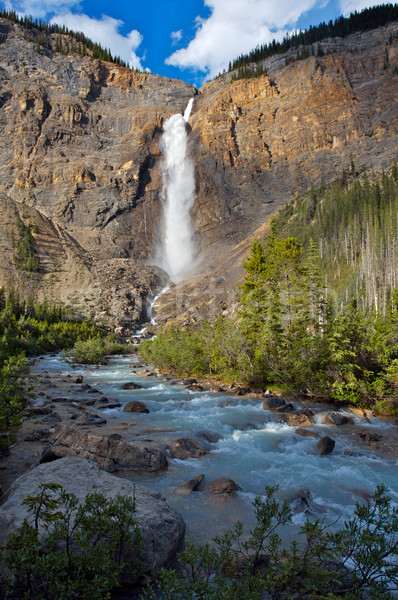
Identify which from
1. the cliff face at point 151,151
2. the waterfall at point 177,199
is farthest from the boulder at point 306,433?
the waterfall at point 177,199

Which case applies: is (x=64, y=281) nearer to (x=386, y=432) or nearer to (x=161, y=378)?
(x=161, y=378)

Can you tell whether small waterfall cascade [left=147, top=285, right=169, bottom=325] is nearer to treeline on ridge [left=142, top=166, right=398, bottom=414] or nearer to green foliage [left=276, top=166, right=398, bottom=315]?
green foliage [left=276, top=166, right=398, bottom=315]

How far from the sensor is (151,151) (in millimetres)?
97062

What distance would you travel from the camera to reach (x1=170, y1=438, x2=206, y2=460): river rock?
7672mm

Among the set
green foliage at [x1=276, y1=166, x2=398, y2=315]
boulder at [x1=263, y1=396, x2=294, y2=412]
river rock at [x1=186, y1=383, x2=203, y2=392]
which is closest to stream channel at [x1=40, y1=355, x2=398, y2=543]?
boulder at [x1=263, y1=396, x2=294, y2=412]

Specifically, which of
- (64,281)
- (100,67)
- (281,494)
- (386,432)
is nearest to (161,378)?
(386,432)

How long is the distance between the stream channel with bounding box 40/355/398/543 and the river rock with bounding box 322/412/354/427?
252 mm

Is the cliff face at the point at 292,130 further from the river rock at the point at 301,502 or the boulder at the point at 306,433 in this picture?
the river rock at the point at 301,502

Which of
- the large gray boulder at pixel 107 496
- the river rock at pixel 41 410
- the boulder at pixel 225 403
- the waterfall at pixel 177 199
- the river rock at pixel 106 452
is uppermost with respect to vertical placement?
the waterfall at pixel 177 199

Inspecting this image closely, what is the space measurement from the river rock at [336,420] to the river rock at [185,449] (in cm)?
456

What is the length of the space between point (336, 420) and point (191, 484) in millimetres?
6127

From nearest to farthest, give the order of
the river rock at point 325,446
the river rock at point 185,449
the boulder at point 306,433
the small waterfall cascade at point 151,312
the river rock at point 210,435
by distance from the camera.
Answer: the river rock at point 185,449
the river rock at point 325,446
the river rock at point 210,435
the boulder at point 306,433
the small waterfall cascade at point 151,312

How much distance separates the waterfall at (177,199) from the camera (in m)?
84.2

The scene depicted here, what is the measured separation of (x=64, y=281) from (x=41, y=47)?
299ft
